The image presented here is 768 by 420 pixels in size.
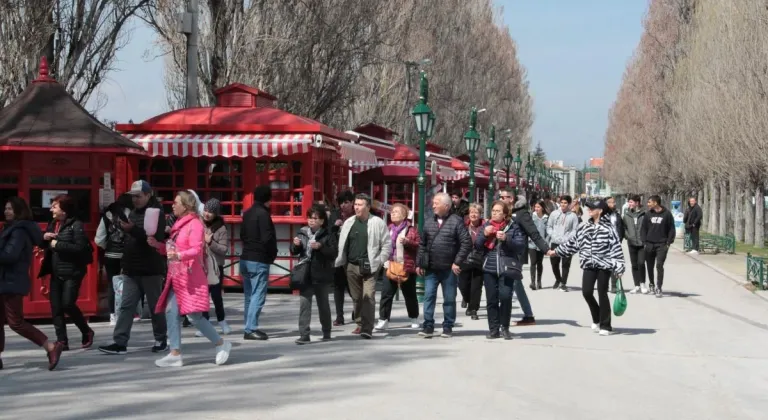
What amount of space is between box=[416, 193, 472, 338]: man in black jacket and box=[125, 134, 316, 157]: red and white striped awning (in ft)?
17.0

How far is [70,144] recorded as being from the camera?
13109 mm

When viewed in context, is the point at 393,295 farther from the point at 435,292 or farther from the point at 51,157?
the point at 51,157

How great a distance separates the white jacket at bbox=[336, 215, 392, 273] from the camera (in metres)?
12.7

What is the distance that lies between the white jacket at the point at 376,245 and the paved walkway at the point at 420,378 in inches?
35.1

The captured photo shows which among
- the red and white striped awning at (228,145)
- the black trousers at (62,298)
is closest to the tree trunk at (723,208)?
the red and white striped awning at (228,145)

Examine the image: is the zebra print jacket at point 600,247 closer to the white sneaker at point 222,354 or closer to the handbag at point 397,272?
the handbag at point 397,272

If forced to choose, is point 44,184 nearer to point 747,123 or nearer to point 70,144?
point 70,144

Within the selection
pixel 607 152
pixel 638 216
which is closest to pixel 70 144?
pixel 638 216

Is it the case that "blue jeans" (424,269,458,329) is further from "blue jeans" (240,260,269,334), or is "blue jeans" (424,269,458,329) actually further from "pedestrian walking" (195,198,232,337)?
"pedestrian walking" (195,198,232,337)

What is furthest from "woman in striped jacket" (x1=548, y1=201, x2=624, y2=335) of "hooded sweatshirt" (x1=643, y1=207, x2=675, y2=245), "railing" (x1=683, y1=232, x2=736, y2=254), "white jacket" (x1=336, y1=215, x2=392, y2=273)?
"railing" (x1=683, y1=232, x2=736, y2=254)

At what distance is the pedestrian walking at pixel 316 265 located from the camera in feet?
39.8

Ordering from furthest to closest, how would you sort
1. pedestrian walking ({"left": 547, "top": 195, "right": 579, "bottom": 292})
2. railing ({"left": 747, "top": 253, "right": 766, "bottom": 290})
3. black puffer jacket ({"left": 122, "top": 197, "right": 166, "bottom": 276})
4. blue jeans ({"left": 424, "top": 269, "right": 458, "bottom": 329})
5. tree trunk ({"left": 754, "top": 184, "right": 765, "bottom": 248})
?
tree trunk ({"left": 754, "top": 184, "right": 765, "bottom": 248}) → railing ({"left": 747, "top": 253, "right": 766, "bottom": 290}) → pedestrian walking ({"left": 547, "top": 195, "right": 579, "bottom": 292}) → blue jeans ({"left": 424, "top": 269, "right": 458, "bottom": 329}) → black puffer jacket ({"left": 122, "top": 197, "right": 166, "bottom": 276})

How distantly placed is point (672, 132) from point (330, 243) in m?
41.2

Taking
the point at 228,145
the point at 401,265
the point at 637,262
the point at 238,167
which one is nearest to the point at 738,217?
the point at 637,262
